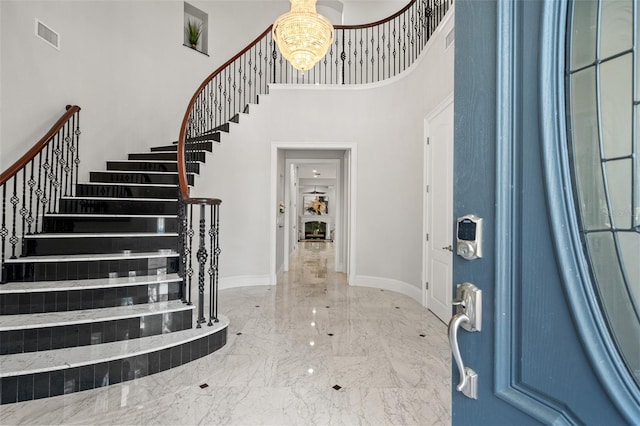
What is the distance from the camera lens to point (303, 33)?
3.48 m

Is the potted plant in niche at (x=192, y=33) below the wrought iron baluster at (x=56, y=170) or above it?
above

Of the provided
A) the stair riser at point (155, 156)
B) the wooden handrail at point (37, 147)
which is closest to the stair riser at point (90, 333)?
the wooden handrail at point (37, 147)

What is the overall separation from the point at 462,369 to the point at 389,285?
4527 mm

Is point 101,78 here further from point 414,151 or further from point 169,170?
point 414,151

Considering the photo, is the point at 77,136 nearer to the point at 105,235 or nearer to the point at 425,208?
the point at 105,235

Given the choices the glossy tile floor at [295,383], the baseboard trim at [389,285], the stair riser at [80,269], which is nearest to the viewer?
the glossy tile floor at [295,383]

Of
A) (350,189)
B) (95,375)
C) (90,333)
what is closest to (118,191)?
(90,333)

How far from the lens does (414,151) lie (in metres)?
4.48

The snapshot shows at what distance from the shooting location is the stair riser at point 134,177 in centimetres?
433

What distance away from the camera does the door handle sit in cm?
62

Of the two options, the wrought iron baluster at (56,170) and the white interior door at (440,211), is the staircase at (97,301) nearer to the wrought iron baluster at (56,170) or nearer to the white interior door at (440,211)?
the wrought iron baluster at (56,170)

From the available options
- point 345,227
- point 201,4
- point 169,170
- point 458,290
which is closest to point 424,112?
point 345,227

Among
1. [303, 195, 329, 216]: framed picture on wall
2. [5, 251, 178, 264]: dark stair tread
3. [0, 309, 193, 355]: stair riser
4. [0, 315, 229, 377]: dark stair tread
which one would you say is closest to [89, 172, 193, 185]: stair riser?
[5, 251, 178, 264]: dark stair tread

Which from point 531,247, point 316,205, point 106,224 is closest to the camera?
point 531,247
